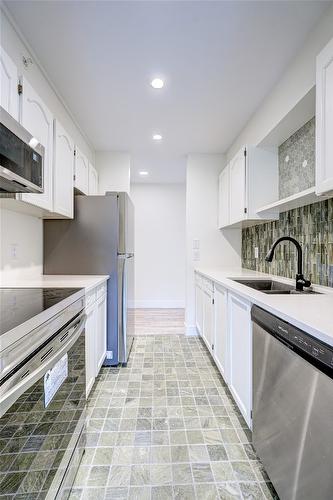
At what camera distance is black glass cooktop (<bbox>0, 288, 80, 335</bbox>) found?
0.91 meters

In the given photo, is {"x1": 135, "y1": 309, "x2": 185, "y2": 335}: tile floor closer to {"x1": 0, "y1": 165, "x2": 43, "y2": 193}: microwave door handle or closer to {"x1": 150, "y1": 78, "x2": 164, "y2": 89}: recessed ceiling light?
{"x1": 0, "y1": 165, "x2": 43, "y2": 193}: microwave door handle

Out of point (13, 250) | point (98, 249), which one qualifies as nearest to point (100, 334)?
point (98, 249)

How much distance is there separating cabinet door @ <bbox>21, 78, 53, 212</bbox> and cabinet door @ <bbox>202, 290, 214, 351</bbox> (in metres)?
1.67

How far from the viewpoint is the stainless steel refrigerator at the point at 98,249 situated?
246 cm

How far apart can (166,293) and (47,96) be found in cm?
396

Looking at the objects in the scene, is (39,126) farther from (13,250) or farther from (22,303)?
(22,303)

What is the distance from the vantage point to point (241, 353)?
1.66 metres

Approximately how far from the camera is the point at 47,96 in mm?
2174

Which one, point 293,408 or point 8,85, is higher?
point 8,85

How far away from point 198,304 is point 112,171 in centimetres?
212

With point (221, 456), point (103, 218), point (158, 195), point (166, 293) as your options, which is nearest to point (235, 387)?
point (221, 456)

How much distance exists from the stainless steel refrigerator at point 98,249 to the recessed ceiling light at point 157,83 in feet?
3.25

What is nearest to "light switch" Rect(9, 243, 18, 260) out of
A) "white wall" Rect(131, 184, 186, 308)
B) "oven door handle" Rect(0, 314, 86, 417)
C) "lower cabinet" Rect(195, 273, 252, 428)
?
"oven door handle" Rect(0, 314, 86, 417)

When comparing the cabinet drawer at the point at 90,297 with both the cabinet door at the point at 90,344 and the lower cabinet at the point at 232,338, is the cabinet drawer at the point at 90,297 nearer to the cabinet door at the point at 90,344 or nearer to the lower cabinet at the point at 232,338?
the cabinet door at the point at 90,344
